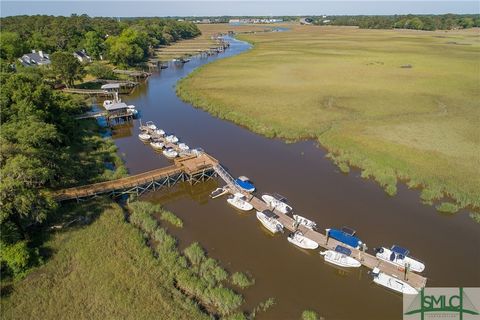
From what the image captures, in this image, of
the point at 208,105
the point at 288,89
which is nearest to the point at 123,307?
the point at 208,105

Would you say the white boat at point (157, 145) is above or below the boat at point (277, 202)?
above

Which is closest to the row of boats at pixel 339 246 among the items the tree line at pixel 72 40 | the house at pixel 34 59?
the house at pixel 34 59

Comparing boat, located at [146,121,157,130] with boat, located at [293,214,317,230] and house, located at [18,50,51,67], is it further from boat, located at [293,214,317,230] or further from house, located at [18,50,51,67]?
house, located at [18,50,51,67]

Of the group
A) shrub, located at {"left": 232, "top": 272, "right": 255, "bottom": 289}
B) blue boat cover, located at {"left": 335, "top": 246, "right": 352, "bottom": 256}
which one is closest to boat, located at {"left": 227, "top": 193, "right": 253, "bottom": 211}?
shrub, located at {"left": 232, "top": 272, "right": 255, "bottom": 289}

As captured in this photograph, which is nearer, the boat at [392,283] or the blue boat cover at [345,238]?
the boat at [392,283]

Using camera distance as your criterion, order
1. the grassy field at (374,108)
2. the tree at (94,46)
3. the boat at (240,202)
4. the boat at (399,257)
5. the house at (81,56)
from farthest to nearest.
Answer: the tree at (94,46)
the house at (81,56)
the grassy field at (374,108)
the boat at (240,202)
the boat at (399,257)

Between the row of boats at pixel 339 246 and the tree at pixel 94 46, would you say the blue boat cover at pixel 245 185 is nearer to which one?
the row of boats at pixel 339 246

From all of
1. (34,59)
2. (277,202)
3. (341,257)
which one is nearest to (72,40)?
(34,59)

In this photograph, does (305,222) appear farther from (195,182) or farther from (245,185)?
(195,182)
